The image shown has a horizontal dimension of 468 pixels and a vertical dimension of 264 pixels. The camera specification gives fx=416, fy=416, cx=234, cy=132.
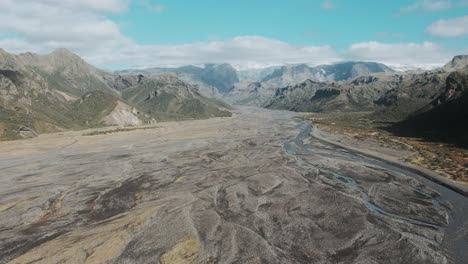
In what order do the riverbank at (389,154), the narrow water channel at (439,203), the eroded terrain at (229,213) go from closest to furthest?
the eroded terrain at (229,213) < the narrow water channel at (439,203) < the riverbank at (389,154)

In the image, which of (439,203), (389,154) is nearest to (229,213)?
(439,203)

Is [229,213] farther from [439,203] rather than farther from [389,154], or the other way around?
[389,154]

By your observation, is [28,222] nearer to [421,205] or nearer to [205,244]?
[205,244]

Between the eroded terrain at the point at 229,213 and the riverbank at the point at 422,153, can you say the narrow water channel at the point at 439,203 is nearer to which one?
the eroded terrain at the point at 229,213

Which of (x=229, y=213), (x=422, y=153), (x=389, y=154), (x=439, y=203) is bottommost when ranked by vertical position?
(x=389, y=154)

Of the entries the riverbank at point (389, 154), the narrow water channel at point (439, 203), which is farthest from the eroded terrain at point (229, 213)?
the riverbank at point (389, 154)

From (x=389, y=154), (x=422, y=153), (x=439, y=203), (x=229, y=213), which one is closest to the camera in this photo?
(x=229, y=213)

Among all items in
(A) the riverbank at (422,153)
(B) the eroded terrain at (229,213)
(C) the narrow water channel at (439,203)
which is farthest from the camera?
(A) the riverbank at (422,153)

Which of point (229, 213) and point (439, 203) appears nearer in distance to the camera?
point (229, 213)

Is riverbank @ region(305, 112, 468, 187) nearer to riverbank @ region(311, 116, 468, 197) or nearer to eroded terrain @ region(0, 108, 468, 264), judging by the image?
riverbank @ region(311, 116, 468, 197)
